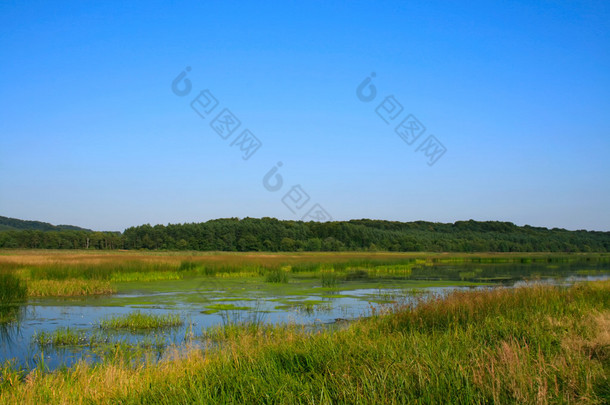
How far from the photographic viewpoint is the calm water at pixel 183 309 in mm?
8656

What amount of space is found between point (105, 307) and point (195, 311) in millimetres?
2925

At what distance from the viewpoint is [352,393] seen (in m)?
4.04

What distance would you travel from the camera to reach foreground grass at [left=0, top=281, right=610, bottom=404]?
13.1 ft

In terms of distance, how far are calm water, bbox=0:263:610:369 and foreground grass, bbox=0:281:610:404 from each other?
1538 millimetres

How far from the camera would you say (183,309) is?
1343 centimetres

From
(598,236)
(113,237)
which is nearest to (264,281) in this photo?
(113,237)

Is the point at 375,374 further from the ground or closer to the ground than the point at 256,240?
closer to the ground

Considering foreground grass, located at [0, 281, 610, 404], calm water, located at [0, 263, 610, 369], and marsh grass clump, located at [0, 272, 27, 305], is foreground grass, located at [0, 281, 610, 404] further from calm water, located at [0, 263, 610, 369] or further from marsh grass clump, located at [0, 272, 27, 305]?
marsh grass clump, located at [0, 272, 27, 305]

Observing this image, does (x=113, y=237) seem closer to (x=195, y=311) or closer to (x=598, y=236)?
(x=195, y=311)

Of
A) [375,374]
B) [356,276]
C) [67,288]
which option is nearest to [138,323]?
[375,374]

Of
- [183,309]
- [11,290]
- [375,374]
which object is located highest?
[375,374]

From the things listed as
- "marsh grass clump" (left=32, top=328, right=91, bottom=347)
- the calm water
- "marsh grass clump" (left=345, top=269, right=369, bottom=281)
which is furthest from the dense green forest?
"marsh grass clump" (left=32, top=328, right=91, bottom=347)

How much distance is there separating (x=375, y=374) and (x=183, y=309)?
10.1 metres

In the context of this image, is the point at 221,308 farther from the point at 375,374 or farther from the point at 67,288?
the point at 375,374
